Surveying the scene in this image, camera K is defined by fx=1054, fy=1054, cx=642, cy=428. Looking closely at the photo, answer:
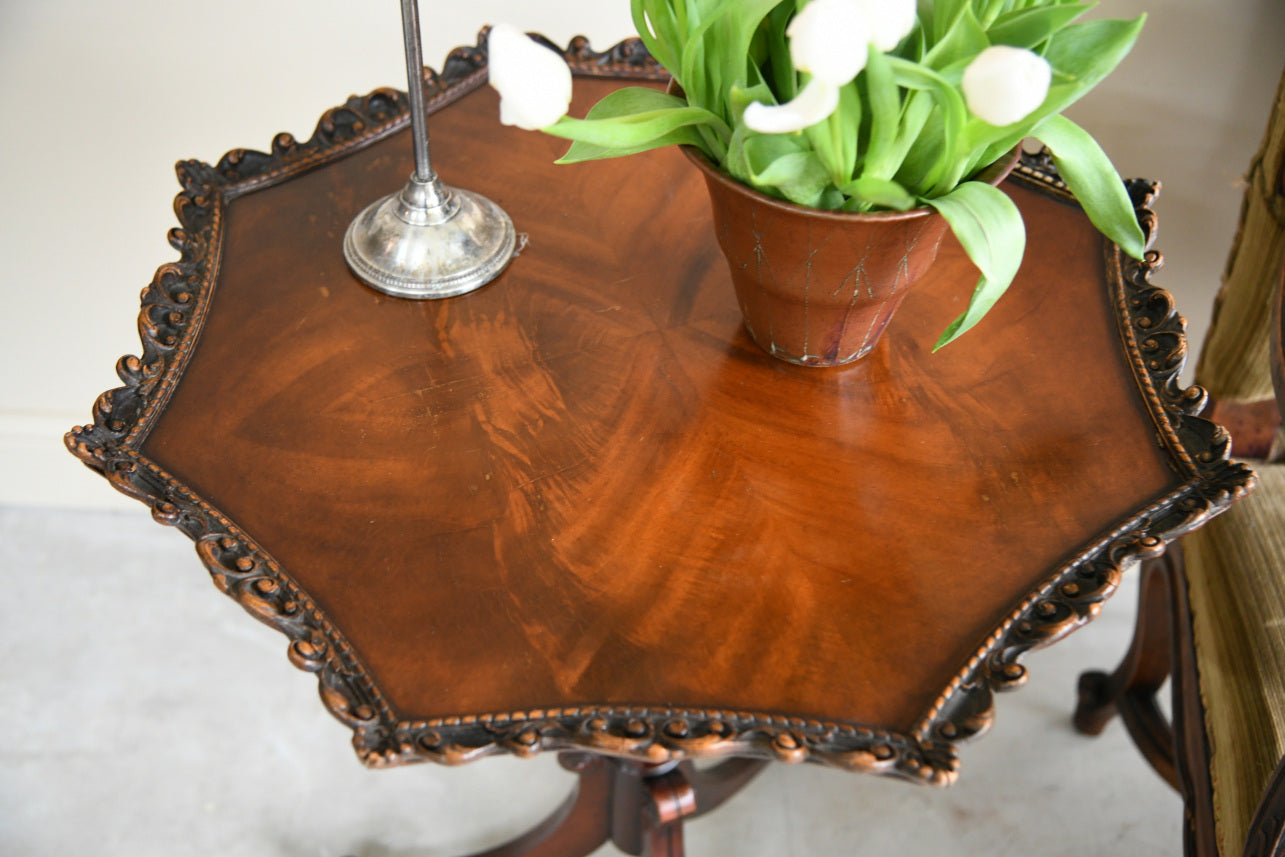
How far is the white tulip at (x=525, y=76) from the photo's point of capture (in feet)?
1.80

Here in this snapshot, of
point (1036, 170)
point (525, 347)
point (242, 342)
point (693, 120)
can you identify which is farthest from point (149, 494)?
point (1036, 170)

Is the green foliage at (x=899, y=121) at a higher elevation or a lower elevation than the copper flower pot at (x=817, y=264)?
higher

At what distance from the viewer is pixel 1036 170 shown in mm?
966

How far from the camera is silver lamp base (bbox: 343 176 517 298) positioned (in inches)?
33.4

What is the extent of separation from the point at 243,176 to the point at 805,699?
0.69 m

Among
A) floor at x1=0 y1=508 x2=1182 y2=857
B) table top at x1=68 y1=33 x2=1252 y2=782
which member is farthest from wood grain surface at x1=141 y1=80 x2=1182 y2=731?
floor at x1=0 y1=508 x2=1182 y2=857

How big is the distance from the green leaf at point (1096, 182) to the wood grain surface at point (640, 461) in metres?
0.16

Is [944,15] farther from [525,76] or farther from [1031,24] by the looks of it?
[525,76]

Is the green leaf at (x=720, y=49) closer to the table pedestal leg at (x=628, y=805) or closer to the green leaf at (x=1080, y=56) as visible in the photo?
the green leaf at (x=1080, y=56)

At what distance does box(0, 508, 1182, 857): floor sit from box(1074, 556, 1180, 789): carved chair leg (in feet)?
0.33

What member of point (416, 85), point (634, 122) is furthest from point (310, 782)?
point (634, 122)

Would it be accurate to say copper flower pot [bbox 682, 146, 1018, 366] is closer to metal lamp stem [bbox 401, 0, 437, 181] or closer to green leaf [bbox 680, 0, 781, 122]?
green leaf [bbox 680, 0, 781, 122]

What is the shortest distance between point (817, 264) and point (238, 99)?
2.86 ft

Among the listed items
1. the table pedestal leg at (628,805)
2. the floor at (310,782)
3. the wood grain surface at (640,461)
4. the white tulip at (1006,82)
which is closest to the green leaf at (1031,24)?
the white tulip at (1006,82)
